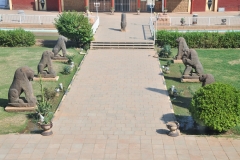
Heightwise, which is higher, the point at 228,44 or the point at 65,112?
the point at 228,44

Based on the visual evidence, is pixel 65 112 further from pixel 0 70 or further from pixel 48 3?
pixel 48 3

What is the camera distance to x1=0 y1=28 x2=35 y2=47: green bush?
21609mm

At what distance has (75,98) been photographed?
43.0ft

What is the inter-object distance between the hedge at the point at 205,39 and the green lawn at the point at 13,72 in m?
5.68

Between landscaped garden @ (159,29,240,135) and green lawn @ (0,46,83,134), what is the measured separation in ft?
14.9

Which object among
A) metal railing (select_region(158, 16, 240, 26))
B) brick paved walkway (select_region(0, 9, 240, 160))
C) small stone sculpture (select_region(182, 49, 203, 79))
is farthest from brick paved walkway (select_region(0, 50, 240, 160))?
metal railing (select_region(158, 16, 240, 26))

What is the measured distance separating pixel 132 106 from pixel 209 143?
3.40m

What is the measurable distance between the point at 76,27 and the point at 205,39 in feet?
26.1

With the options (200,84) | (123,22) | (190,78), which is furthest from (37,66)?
(123,22)

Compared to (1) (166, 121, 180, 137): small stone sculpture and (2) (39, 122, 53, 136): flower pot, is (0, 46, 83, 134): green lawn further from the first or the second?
(1) (166, 121, 180, 137): small stone sculpture

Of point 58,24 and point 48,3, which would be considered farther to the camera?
point 48,3

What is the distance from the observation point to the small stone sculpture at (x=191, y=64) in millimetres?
14523

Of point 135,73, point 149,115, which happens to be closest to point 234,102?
point 149,115

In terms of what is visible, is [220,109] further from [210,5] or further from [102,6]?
[102,6]
